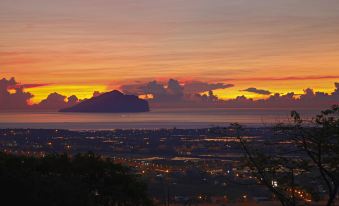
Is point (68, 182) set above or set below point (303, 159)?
below

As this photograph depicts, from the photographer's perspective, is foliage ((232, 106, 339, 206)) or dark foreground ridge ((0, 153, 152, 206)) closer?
foliage ((232, 106, 339, 206))

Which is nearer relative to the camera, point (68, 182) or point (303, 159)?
point (303, 159)

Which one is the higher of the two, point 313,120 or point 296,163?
point 313,120

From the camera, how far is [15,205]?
11.3m

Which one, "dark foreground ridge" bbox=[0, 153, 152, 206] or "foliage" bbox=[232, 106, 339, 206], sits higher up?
"foliage" bbox=[232, 106, 339, 206]

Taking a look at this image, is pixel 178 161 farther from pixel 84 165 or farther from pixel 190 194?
pixel 84 165

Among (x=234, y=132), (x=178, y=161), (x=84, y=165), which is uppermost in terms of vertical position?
(x=234, y=132)

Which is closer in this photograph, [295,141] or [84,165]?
[295,141]

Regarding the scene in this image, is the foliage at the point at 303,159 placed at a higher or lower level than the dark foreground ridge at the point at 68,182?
higher

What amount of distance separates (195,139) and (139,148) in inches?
586

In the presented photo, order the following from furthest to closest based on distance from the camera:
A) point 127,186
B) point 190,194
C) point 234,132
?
point 190,194 → point 127,186 → point 234,132

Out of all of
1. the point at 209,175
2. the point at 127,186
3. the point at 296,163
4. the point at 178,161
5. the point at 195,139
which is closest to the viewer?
the point at 296,163

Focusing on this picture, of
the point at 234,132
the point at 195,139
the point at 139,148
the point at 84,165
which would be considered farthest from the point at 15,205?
the point at 195,139

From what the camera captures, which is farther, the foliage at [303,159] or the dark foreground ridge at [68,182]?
the dark foreground ridge at [68,182]
